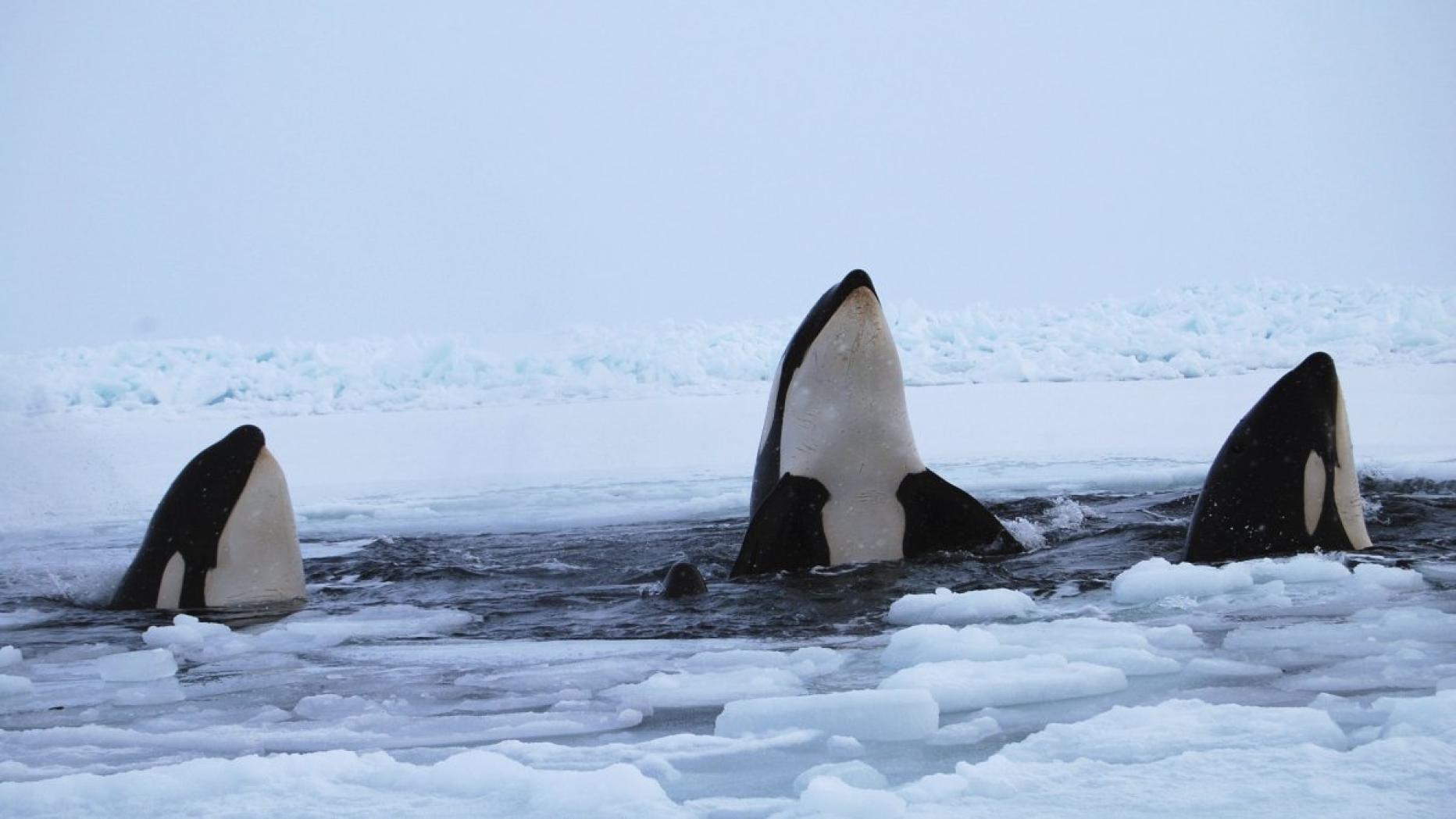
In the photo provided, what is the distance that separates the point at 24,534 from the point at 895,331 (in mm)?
21411

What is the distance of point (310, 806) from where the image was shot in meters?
3.31

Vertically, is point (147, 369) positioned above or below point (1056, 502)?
above

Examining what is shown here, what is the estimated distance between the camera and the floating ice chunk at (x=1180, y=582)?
5719mm

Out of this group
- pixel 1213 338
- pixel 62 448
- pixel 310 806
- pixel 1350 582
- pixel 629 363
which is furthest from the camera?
pixel 629 363

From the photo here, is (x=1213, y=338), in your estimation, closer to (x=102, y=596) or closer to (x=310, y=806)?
(x=102, y=596)

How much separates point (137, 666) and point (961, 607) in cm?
311

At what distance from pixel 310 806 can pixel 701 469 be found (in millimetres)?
12957

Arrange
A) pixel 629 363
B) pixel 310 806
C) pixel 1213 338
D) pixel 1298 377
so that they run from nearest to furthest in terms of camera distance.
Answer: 1. pixel 310 806
2. pixel 1298 377
3. pixel 1213 338
4. pixel 629 363

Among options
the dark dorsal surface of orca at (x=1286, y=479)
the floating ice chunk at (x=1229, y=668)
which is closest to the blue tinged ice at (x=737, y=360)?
the dark dorsal surface of orca at (x=1286, y=479)

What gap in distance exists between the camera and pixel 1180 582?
5.78 meters

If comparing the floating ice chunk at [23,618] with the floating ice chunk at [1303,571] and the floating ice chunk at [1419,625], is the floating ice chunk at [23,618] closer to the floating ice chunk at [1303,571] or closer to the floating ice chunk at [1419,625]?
the floating ice chunk at [1303,571]

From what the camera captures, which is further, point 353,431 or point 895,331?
point 895,331

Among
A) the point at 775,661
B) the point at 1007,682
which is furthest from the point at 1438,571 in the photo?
the point at 775,661

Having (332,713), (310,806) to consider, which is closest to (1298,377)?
(332,713)
